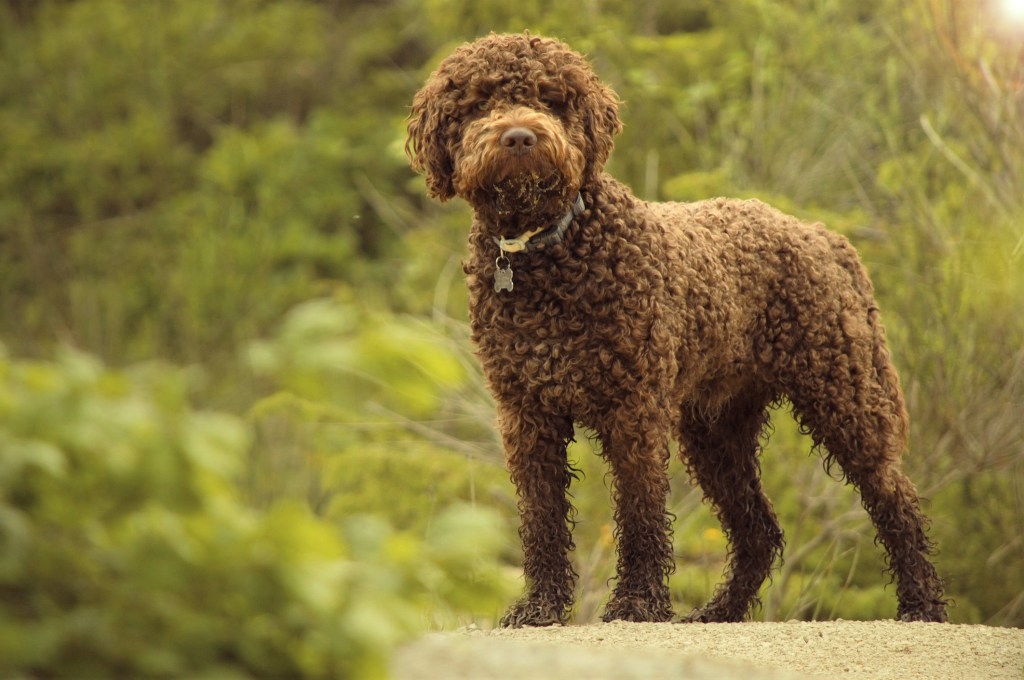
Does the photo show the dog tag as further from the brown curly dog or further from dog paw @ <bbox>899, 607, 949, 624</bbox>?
dog paw @ <bbox>899, 607, 949, 624</bbox>

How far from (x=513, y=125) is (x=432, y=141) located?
53cm

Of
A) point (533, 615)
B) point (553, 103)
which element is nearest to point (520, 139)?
point (553, 103)

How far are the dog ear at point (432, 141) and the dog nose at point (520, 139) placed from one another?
1.55 feet

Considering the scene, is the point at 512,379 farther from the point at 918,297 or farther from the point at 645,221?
the point at 918,297

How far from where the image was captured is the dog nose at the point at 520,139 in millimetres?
4750

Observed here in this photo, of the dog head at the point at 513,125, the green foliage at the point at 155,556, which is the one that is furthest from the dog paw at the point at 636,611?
the green foliage at the point at 155,556

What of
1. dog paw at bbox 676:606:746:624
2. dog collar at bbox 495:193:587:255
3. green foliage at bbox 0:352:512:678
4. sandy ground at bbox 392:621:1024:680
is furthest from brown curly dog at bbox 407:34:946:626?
green foliage at bbox 0:352:512:678

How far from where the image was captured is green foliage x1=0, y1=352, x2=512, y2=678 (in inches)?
82.4

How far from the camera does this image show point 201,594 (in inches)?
87.0

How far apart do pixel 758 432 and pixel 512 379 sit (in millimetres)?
1678

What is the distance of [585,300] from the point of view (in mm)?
5090

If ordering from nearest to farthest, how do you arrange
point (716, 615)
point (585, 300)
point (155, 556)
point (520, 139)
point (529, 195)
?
point (155, 556) → point (520, 139) → point (529, 195) → point (585, 300) → point (716, 615)

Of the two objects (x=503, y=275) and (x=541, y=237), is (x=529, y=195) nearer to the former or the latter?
(x=541, y=237)

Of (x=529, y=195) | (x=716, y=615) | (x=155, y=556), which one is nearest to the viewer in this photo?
(x=155, y=556)
